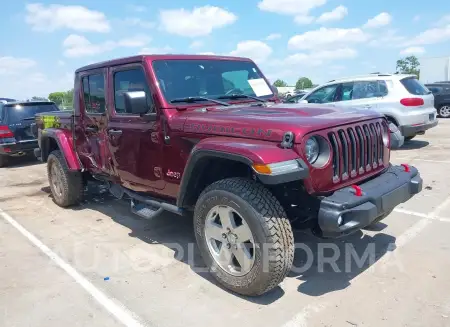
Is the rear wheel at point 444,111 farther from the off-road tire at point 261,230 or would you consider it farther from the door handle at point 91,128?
the off-road tire at point 261,230

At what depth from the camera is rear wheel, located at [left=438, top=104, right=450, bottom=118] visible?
16406mm

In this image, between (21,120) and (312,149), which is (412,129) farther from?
(21,120)

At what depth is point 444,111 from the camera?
1653 cm

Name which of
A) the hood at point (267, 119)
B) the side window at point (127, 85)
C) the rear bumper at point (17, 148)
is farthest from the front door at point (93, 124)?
the rear bumper at point (17, 148)

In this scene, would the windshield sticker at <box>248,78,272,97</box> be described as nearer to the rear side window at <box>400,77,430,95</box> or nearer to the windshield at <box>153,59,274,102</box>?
the windshield at <box>153,59,274,102</box>

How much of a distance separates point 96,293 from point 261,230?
1.53 meters

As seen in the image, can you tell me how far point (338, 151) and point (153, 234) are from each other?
2457 millimetres

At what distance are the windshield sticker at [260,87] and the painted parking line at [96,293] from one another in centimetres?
257

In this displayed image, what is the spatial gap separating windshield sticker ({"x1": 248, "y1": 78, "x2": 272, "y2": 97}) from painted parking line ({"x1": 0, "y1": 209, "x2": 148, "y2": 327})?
8.45 ft

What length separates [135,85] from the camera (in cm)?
403

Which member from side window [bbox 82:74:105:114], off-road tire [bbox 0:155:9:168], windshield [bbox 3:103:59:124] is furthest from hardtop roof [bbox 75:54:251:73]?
off-road tire [bbox 0:155:9:168]

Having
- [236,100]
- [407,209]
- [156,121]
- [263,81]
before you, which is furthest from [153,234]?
[407,209]

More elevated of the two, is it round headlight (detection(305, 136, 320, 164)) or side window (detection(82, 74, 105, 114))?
side window (detection(82, 74, 105, 114))

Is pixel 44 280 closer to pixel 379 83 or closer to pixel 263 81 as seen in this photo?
pixel 263 81
